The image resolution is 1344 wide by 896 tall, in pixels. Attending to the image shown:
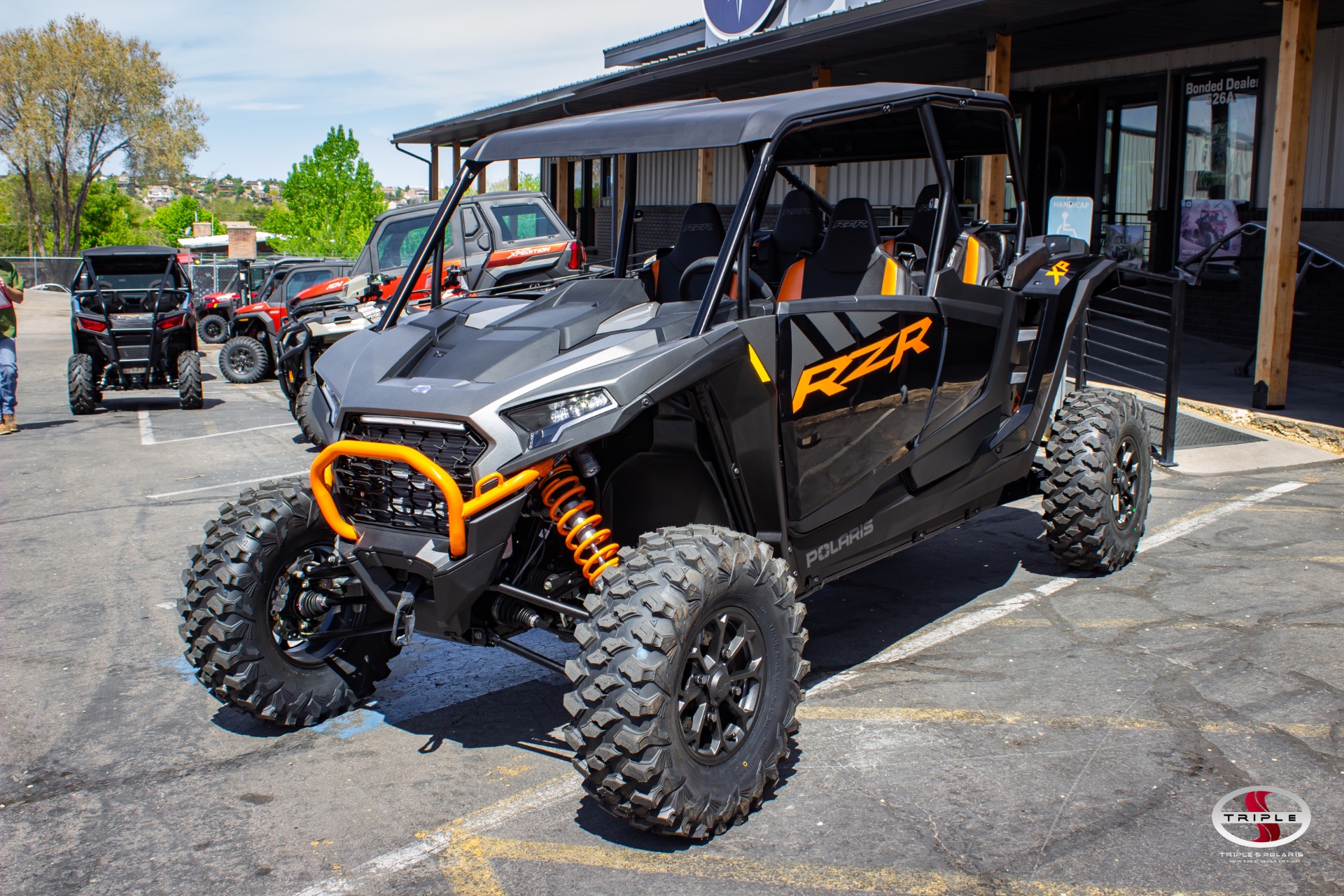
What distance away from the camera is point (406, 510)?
364 centimetres

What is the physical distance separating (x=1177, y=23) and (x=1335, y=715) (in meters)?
11.0

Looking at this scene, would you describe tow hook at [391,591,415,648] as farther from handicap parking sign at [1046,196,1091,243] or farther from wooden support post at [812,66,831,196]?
wooden support post at [812,66,831,196]

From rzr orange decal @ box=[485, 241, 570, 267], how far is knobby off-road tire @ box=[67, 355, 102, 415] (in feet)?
16.8

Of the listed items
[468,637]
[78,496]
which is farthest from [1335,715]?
[78,496]

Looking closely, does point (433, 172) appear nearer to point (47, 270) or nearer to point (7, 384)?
point (7, 384)

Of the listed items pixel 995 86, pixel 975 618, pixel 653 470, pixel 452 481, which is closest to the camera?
pixel 452 481

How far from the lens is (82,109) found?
5350 cm

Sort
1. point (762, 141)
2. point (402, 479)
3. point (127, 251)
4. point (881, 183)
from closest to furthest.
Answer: point (402, 479) < point (762, 141) < point (127, 251) < point (881, 183)

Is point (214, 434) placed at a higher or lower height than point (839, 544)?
lower

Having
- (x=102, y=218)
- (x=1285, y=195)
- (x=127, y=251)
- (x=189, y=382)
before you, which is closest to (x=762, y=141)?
(x=1285, y=195)

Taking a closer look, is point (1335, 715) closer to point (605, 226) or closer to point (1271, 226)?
point (1271, 226)
